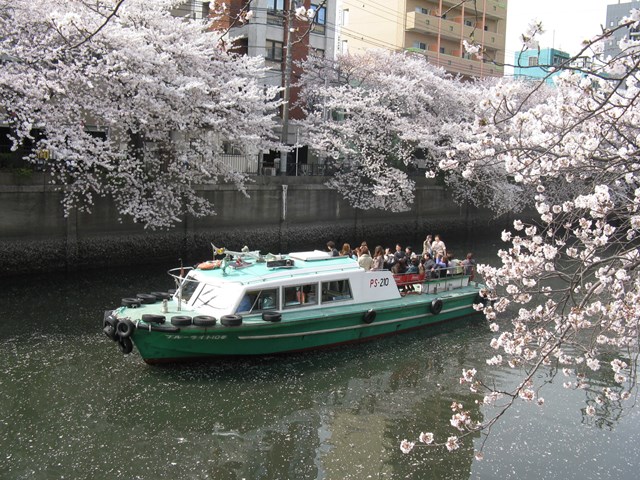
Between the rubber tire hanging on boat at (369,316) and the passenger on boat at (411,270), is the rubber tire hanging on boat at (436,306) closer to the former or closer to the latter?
the passenger on boat at (411,270)

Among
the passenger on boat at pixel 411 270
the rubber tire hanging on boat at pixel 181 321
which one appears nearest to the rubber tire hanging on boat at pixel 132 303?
the rubber tire hanging on boat at pixel 181 321

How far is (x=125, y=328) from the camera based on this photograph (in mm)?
13211

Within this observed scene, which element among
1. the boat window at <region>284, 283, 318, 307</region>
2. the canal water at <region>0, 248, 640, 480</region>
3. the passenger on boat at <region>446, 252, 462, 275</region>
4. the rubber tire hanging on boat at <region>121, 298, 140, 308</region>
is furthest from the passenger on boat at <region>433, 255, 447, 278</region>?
the rubber tire hanging on boat at <region>121, 298, 140, 308</region>

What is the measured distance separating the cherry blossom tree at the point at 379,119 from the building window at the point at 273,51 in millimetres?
1845

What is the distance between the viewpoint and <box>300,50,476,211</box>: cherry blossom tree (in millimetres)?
32062

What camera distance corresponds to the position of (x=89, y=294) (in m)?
19.8

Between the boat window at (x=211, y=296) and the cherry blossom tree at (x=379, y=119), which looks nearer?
the boat window at (x=211, y=296)

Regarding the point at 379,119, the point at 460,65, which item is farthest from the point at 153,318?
the point at 460,65

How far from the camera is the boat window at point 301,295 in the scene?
1483 centimetres

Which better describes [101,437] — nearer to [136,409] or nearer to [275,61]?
[136,409]

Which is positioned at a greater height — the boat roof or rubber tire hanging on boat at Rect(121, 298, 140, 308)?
the boat roof

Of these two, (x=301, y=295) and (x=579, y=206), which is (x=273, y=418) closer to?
(x=301, y=295)

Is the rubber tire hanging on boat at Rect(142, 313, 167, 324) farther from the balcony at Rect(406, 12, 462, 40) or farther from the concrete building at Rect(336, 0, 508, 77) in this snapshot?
the balcony at Rect(406, 12, 462, 40)

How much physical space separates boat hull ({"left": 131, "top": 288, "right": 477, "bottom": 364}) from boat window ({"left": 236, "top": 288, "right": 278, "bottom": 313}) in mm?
260
